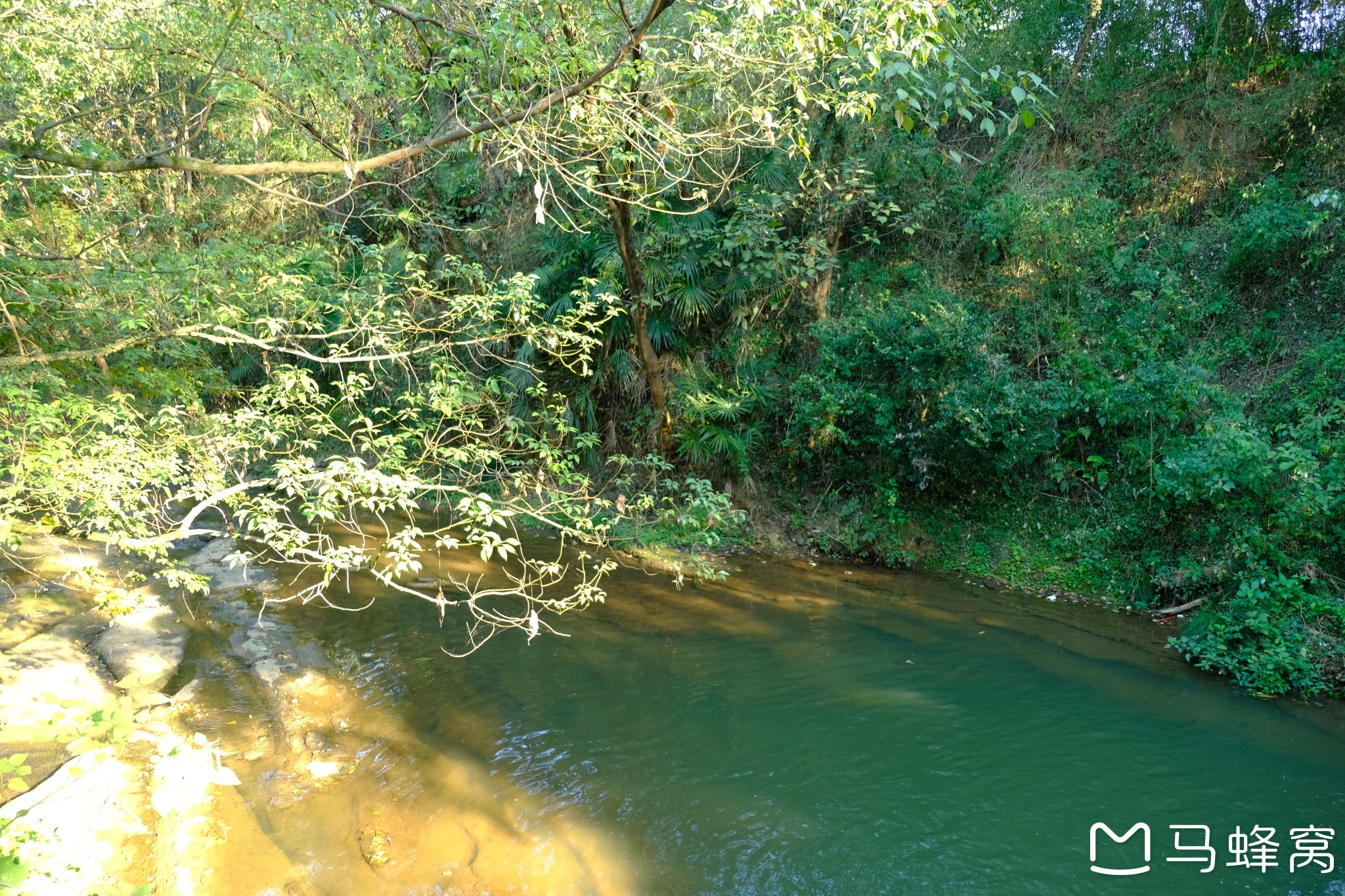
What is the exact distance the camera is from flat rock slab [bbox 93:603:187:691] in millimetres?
6277

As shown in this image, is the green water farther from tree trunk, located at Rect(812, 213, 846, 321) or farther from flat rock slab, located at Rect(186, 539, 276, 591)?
tree trunk, located at Rect(812, 213, 846, 321)

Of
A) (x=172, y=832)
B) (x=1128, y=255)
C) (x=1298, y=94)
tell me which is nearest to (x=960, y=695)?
(x=172, y=832)

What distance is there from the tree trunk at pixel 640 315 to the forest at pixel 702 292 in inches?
2.7

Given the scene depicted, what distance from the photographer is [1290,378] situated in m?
8.29

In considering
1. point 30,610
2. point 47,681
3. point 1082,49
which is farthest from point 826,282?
point 30,610

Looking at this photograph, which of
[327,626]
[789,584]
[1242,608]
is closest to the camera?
[1242,608]

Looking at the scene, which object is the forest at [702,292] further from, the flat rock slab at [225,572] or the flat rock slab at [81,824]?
the flat rock slab at [81,824]

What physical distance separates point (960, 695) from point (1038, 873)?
77.2 inches

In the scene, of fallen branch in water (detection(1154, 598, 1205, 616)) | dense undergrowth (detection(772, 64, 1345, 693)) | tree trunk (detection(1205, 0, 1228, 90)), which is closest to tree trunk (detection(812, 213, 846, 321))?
dense undergrowth (detection(772, 64, 1345, 693))

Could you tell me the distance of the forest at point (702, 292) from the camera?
4680 mm

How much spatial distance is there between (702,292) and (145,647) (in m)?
7.18

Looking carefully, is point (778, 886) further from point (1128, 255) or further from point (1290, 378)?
point (1128, 255)

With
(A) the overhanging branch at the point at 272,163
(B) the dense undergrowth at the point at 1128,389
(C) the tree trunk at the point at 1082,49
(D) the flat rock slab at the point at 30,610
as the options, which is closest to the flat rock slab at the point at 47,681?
(D) the flat rock slab at the point at 30,610

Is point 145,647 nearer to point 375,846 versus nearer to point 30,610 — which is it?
point 30,610
